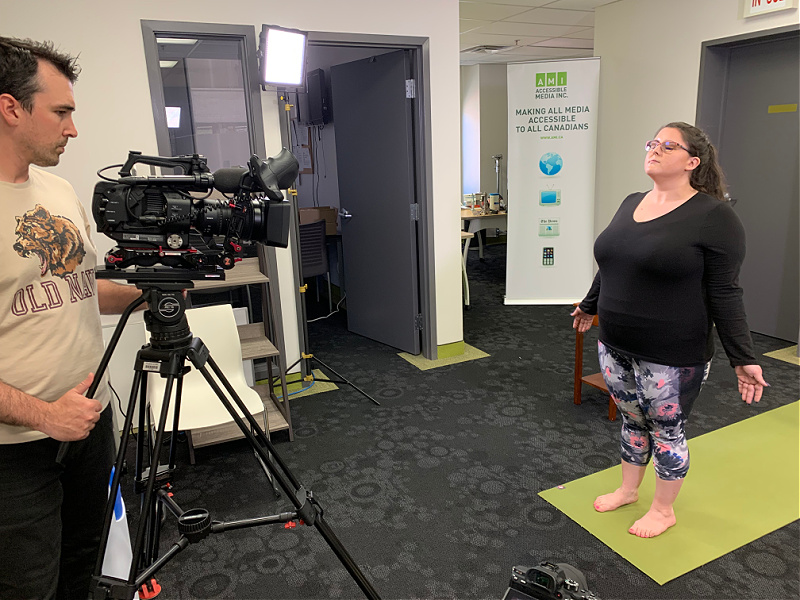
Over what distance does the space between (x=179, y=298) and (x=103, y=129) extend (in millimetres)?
2157

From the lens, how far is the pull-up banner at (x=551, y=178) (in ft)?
16.3

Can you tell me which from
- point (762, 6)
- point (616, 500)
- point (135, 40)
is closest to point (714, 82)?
point (762, 6)

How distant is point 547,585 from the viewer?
141 cm

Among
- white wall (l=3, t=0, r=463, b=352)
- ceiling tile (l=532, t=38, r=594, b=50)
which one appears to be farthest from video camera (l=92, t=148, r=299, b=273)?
ceiling tile (l=532, t=38, r=594, b=50)

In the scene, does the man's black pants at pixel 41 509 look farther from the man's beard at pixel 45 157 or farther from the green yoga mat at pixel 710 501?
the green yoga mat at pixel 710 501

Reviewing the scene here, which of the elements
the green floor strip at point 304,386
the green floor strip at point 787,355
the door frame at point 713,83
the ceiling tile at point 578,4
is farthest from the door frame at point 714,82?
the green floor strip at point 304,386

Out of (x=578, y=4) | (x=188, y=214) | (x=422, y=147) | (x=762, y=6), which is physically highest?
(x=578, y=4)

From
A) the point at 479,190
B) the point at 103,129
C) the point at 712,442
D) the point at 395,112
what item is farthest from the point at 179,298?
the point at 479,190

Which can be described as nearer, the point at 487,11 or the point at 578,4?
the point at 578,4

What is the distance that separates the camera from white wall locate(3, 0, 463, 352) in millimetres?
2715

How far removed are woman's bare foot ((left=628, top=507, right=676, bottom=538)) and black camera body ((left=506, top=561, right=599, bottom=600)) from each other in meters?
0.78

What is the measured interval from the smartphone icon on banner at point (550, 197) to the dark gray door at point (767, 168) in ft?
4.47

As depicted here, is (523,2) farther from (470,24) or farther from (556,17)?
(470,24)

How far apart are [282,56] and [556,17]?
3653 mm
